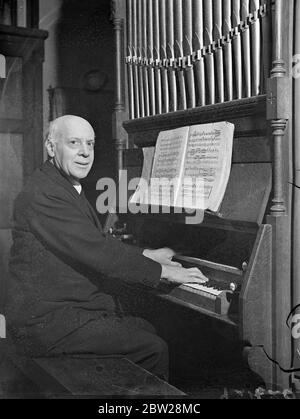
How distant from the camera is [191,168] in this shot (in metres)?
2.90

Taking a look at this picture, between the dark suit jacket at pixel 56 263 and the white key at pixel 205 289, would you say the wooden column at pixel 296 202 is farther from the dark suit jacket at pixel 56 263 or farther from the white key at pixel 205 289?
the dark suit jacket at pixel 56 263

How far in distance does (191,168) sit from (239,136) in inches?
12.2

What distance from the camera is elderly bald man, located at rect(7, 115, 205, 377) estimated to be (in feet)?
8.64

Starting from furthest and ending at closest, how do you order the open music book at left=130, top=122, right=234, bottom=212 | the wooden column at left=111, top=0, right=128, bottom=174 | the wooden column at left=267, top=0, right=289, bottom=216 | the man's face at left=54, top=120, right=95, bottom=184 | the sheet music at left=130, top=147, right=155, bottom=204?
the wooden column at left=111, top=0, right=128, bottom=174
the sheet music at left=130, top=147, right=155, bottom=204
the man's face at left=54, top=120, right=95, bottom=184
the open music book at left=130, top=122, right=234, bottom=212
the wooden column at left=267, top=0, right=289, bottom=216

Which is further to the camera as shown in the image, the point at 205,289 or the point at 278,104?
the point at 205,289

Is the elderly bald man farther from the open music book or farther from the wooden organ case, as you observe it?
the open music book

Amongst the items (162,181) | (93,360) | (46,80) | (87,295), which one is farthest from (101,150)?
(93,360)

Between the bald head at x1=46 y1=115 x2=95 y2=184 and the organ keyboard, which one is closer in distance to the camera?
the organ keyboard

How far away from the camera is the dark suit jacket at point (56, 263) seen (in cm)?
267

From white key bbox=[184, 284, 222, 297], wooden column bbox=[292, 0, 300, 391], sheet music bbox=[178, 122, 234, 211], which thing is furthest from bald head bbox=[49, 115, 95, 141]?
wooden column bbox=[292, 0, 300, 391]

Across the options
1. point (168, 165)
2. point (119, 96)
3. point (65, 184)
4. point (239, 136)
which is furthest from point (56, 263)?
point (119, 96)

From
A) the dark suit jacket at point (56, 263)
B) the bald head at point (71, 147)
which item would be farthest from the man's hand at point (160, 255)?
the bald head at point (71, 147)

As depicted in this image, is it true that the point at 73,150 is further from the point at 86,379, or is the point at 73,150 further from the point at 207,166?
the point at 86,379

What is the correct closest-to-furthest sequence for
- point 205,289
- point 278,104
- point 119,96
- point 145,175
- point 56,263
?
point 278,104 → point 205,289 → point 56,263 → point 145,175 → point 119,96
